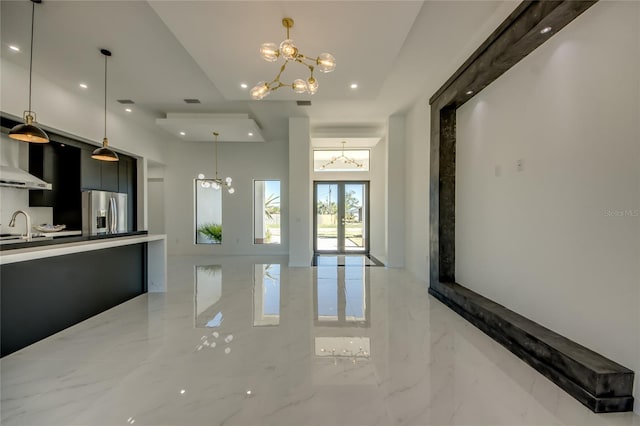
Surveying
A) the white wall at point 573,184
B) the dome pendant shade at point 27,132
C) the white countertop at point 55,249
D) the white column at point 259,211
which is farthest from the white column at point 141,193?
the white wall at point 573,184

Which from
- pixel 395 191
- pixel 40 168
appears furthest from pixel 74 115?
pixel 395 191

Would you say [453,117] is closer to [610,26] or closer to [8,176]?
[610,26]

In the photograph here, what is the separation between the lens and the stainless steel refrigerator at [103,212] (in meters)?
5.53

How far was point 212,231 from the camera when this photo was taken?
8555 mm

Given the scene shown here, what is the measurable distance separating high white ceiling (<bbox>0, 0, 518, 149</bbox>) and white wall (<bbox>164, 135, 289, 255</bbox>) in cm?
320

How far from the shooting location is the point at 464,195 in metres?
3.90

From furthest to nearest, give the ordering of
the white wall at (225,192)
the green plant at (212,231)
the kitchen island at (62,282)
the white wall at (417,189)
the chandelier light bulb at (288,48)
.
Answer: the green plant at (212,231) < the white wall at (225,192) < the white wall at (417,189) < the chandelier light bulb at (288,48) < the kitchen island at (62,282)

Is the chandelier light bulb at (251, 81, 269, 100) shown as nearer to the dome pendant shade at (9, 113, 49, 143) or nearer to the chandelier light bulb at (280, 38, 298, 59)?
the chandelier light bulb at (280, 38, 298, 59)

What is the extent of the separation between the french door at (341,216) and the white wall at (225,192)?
1.34 m

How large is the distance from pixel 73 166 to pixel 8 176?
164 centimetres

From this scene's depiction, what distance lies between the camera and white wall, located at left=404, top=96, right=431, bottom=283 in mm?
5043

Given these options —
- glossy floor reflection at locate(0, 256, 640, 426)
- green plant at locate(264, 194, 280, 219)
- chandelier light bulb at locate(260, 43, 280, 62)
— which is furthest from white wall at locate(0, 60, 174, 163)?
chandelier light bulb at locate(260, 43, 280, 62)

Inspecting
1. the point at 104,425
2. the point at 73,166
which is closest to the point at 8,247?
the point at 104,425

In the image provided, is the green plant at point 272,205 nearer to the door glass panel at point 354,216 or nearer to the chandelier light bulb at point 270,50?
the door glass panel at point 354,216
